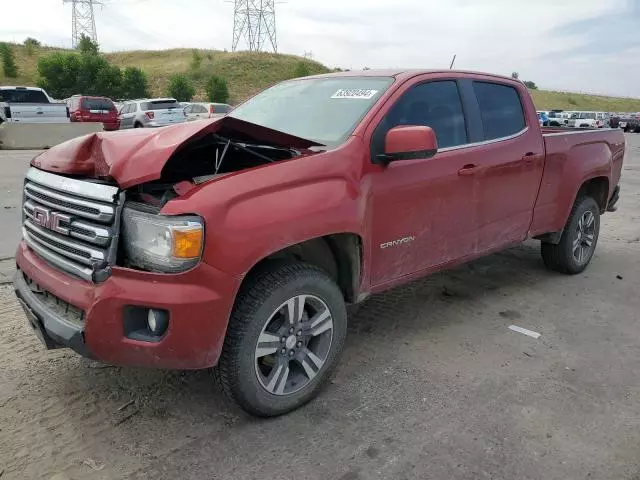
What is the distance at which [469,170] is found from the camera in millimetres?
3926

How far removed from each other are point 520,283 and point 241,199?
3.54m

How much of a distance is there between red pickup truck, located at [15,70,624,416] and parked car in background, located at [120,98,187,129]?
20414 mm

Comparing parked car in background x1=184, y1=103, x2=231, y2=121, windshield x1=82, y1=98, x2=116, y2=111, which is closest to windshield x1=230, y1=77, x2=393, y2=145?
parked car in background x1=184, y1=103, x2=231, y2=121

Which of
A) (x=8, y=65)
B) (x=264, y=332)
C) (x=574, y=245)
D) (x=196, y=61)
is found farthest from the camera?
(x=196, y=61)

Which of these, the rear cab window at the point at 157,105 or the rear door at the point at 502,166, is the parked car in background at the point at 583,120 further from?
the rear door at the point at 502,166

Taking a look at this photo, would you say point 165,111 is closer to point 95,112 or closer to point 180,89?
point 95,112

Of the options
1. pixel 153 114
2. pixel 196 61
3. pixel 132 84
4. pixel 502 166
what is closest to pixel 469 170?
pixel 502 166

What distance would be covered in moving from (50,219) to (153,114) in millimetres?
21724

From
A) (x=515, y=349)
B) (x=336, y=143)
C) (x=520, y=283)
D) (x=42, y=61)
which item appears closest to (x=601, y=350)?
(x=515, y=349)

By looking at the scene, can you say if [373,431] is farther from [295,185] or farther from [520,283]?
[520,283]

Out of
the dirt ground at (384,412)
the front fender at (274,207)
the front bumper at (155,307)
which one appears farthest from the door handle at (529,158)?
the front bumper at (155,307)

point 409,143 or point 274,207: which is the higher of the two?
point 409,143

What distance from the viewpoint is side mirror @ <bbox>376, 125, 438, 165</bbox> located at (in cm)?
316

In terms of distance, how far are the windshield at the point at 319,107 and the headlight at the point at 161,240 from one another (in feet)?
3.80
